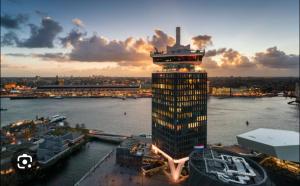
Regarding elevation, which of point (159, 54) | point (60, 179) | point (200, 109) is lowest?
point (60, 179)

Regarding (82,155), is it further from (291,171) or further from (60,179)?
(291,171)

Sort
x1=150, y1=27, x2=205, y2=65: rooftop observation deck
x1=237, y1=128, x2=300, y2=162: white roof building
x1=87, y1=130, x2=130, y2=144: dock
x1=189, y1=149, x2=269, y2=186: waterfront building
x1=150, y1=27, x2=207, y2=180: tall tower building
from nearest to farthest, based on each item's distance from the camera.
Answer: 1. x1=189, y1=149, x2=269, y2=186: waterfront building
2. x1=237, y1=128, x2=300, y2=162: white roof building
3. x1=150, y1=27, x2=207, y2=180: tall tower building
4. x1=150, y1=27, x2=205, y2=65: rooftop observation deck
5. x1=87, y1=130, x2=130, y2=144: dock

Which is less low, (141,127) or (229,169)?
(229,169)

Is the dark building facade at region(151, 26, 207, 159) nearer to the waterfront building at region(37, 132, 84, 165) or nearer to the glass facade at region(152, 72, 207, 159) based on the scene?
the glass facade at region(152, 72, 207, 159)

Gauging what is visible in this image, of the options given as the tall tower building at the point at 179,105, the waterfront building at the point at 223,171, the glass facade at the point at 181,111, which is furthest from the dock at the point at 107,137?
the waterfront building at the point at 223,171

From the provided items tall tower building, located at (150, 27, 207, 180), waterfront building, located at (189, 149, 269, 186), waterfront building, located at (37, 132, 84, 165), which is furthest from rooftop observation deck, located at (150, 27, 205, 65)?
Answer: waterfront building, located at (37, 132, 84, 165)

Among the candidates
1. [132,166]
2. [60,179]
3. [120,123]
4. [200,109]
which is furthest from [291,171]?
[120,123]

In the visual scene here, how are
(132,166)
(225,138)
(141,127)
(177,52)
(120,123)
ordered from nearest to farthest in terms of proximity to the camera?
(132,166), (177,52), (225,138), (141,127), (120,123)
